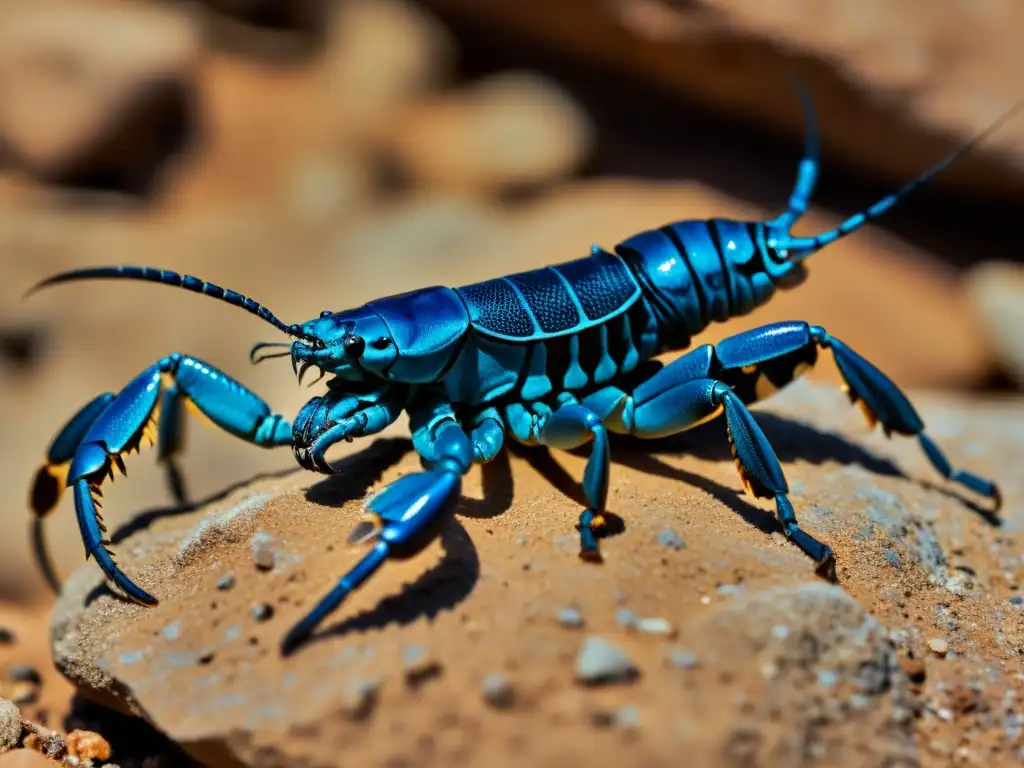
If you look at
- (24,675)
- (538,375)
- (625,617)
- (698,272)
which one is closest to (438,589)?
(625,617)

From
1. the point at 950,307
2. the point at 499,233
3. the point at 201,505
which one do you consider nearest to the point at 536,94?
the point at 499,233

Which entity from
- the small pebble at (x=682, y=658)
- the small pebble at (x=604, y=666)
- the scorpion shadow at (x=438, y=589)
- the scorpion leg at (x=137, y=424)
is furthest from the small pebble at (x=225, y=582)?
the small pebble at (x=682, y=658)

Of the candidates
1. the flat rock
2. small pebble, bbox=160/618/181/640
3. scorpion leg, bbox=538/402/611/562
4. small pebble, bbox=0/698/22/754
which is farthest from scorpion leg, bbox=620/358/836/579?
the flat rock

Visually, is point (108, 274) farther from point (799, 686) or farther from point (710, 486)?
point (799, 686)

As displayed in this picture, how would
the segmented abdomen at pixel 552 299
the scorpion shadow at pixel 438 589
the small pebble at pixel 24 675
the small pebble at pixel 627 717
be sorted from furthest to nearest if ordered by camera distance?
1. the small pebble at pixel 24 675
2. the segmented abdomen at pixel 552 299
3. the scorpion shadow at pixel 438 589
4. the small pebble at pixel 627 717

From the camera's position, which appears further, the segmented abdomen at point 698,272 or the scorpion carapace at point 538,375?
the segmented abdomen at point 698,272

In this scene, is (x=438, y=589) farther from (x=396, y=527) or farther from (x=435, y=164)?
(x=435, y=164)

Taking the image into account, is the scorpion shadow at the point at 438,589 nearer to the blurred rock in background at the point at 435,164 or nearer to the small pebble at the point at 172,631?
the small pebble at the point at 172,631
